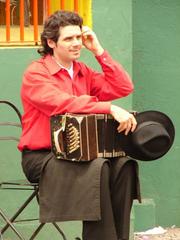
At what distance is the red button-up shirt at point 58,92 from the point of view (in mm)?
4715

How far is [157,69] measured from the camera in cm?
651

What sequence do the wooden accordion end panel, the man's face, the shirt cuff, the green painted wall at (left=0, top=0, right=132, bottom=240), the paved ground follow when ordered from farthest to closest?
the paved ground < the green painted wall at (left=0, top=0, right=132, bottom=240) < the man's face < the shirt cuff < the wooden accordion end panel

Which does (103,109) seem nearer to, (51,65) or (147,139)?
(147,139)

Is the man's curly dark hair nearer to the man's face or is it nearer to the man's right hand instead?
the man's face

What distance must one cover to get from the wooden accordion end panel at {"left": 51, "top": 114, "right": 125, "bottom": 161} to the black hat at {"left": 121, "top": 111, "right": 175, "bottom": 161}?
103 mm

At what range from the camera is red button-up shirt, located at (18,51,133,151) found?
15.5ft

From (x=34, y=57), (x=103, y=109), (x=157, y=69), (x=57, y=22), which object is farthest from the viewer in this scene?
(x=157, y=69)

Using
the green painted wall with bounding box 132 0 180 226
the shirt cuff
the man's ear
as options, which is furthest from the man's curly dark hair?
the green painted wall with bounding box 132 0 180 226

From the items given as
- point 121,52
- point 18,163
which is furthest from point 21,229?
point 121,52

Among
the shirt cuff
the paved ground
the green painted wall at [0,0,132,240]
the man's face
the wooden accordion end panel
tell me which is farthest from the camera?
the paved ground

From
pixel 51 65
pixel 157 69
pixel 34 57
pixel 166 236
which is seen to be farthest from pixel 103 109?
pixel 166 236

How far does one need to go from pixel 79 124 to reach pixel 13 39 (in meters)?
1.69

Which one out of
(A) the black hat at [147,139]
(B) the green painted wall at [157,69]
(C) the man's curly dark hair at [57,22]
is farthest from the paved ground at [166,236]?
(C) the man's curly dark hair at [57,22]

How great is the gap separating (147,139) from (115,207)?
0.46 m
